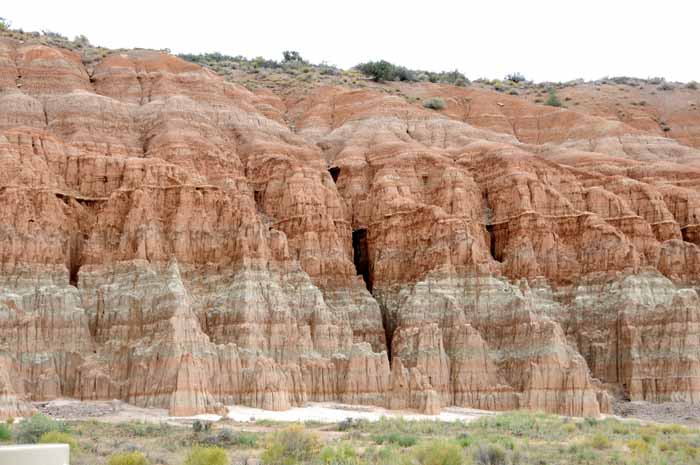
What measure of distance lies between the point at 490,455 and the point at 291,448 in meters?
6.69

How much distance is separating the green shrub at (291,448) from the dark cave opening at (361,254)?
40.5m

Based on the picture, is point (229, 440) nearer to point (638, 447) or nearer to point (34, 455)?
point (638, 447)

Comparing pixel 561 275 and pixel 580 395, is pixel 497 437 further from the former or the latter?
pixel 561 275

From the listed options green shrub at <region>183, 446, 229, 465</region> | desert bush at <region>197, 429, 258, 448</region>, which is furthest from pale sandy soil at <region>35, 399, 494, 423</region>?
green shrub at <region>183, 446, 229, 465</region>

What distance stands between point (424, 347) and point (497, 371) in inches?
196

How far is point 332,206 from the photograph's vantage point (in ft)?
259

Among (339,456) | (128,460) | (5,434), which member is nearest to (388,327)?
(5,434)

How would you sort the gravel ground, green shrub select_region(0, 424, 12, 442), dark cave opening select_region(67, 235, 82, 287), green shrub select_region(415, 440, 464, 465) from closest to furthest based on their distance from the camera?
green shrub select_region(415, 440, 464, 465) < green shrub select_region(0, 424, 12, 442) < the gravel ground < dark cave opening select_region(67, 235, 82, 287)

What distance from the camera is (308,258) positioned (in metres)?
73.4

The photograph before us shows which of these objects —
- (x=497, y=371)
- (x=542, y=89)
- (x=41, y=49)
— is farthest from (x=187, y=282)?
(x=542, y=89)

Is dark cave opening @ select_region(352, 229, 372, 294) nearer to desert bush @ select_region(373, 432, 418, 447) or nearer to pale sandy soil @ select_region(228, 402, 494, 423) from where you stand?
pale sandy soil @ select_region(228, 402, 494, 423)

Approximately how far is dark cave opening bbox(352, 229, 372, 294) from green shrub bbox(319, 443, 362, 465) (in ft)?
135

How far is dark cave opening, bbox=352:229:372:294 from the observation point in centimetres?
7956

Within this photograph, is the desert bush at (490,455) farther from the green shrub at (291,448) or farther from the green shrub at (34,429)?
the green shrub at (34,429)
